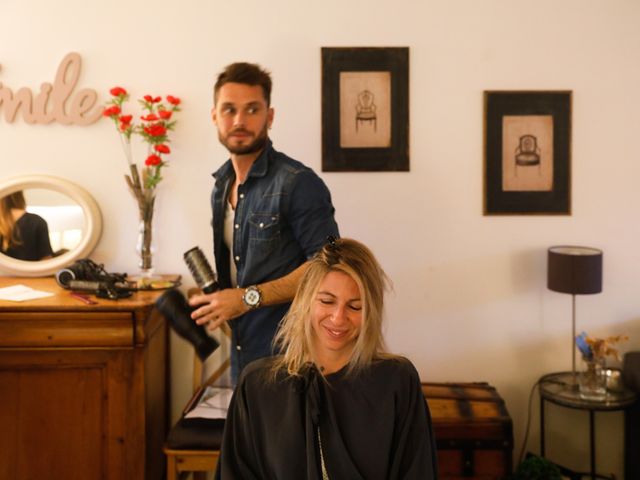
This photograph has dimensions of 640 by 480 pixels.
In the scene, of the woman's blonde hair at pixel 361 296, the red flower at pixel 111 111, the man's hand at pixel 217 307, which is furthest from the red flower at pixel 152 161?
the woman's blonde hair at pixel 361 296

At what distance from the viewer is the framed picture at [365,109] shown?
311 cm

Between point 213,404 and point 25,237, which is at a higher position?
point 25,237

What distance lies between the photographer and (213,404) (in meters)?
2.93

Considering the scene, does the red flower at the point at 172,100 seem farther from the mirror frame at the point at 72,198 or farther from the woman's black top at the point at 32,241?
the woman's black top at the point at 32,241

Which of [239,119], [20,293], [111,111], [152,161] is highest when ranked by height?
[111,111]

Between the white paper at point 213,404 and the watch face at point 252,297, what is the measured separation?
692mm

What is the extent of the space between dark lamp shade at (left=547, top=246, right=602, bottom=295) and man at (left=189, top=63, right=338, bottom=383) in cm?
117

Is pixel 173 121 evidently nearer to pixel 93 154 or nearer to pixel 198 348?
pixel 93 154

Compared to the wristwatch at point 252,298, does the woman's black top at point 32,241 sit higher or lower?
higher

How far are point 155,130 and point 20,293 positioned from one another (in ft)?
2.81

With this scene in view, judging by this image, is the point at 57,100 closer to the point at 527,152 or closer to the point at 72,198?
the point at 72,198

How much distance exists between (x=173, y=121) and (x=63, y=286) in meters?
0.85

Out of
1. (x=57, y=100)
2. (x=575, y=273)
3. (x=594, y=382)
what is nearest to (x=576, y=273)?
(x=575, y=273)

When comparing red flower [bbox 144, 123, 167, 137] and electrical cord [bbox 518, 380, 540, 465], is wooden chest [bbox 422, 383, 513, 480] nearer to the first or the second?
electrical cord [bbox 518, 380, 540, 465]
